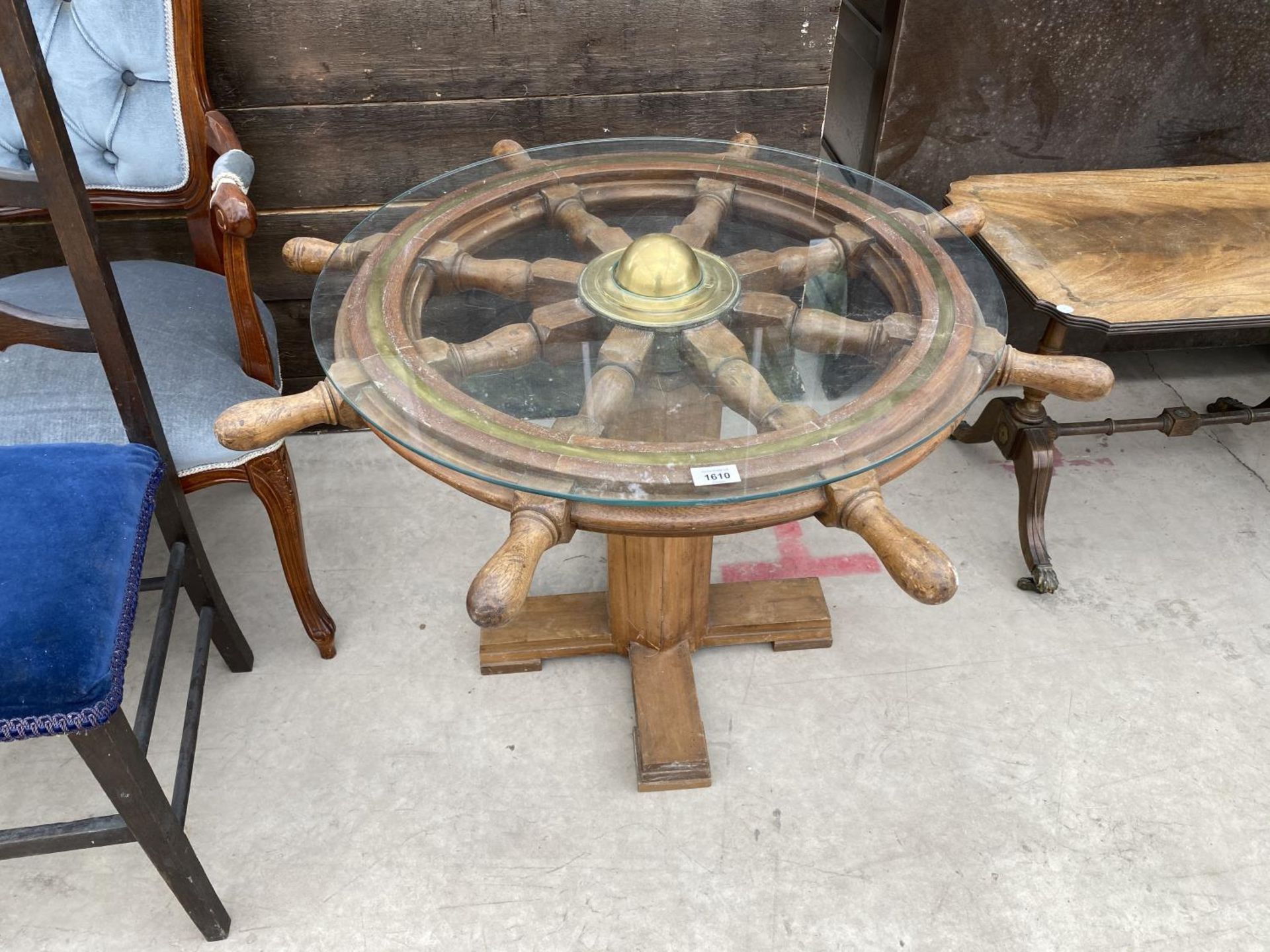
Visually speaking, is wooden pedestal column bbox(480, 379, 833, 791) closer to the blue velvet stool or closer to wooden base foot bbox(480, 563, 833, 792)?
wooden base foot bbox(480, 563, 833, 792)

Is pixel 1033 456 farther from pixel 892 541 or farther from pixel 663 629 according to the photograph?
pixel 892 541

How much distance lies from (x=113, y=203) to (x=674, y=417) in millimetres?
1334

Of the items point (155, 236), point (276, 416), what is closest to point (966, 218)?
point (276, 416)

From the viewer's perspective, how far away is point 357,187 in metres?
2.13

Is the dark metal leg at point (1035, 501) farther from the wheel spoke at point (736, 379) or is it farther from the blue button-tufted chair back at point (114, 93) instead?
the blue button-tufted chair back at point (114, 93)

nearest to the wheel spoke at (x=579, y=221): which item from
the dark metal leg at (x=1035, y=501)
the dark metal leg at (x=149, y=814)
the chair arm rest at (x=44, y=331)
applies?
the chair arm rest at (x=44, y=331)

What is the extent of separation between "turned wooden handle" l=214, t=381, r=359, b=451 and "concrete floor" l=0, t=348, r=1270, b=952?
82 cm

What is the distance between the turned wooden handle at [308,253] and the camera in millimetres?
1452

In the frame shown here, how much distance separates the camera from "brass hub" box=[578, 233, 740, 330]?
132cm

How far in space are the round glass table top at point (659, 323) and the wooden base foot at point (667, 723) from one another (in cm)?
78

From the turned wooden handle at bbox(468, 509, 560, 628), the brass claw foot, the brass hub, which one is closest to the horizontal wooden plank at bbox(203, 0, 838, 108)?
the brass hub

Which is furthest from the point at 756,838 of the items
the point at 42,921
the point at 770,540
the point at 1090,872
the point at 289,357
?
the point at 289,357

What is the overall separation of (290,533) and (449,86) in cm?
102

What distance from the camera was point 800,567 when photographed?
2.18 meters
